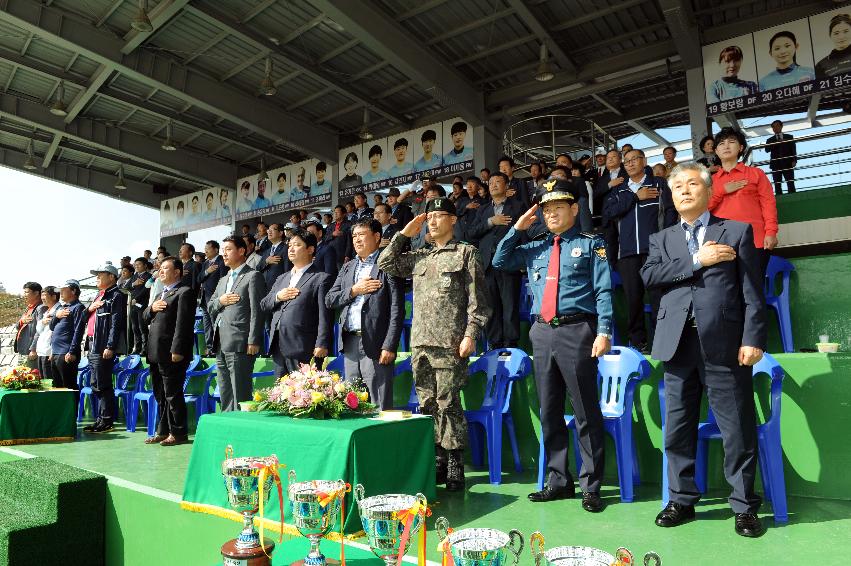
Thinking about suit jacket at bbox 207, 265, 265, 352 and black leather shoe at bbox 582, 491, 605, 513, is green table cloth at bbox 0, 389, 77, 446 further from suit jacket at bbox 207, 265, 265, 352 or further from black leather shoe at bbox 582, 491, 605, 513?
black leather shoe at bbox 582, 491, 605, 513

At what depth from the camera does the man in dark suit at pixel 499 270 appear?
4.98 meters

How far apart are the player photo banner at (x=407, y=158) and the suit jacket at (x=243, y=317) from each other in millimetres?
7315

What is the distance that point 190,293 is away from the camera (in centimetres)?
507

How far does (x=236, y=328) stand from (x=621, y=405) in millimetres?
2973

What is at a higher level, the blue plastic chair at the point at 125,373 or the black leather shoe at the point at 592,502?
the blue plastic chair at the point at 125,373

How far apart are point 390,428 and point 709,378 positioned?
1.44 m

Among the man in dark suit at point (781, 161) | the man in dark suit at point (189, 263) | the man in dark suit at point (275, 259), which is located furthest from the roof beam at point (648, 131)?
the man in dark suit at point (189, 263)

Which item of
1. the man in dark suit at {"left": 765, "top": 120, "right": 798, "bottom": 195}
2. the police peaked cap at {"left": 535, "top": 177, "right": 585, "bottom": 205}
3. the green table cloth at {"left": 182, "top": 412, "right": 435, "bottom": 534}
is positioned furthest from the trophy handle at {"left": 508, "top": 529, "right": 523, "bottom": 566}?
the man in dark suit at {"left": 765, "top": 120, "right": 798, "bottom": 195}

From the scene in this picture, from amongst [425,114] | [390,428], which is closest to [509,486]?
[390,428]

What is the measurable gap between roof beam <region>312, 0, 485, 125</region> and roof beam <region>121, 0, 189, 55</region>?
233cm

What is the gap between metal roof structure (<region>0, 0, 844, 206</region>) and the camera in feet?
29.1

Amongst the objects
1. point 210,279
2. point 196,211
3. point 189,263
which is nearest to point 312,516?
point 210,279

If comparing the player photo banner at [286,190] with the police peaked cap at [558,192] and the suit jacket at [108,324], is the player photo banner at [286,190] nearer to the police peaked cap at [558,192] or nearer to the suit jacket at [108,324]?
the suit jacket at [108,324]

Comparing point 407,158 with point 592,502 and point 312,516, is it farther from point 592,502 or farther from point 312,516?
point 312,516
